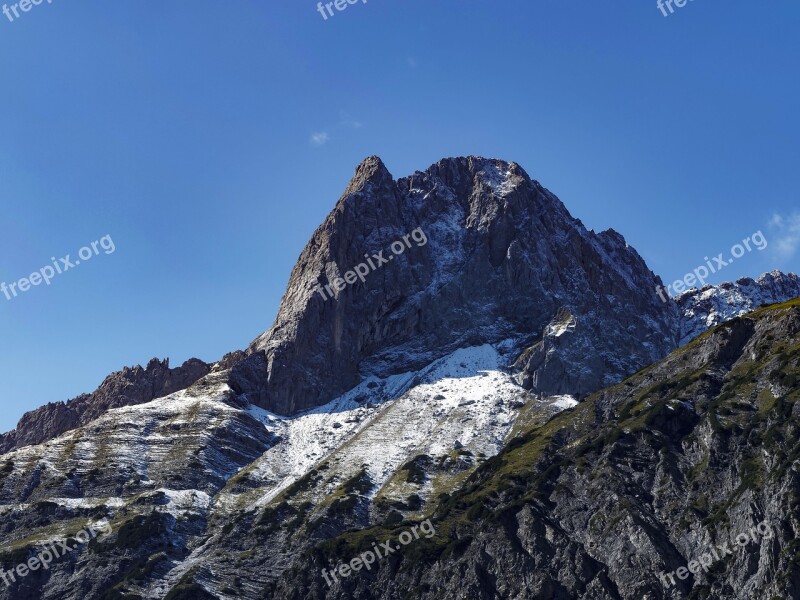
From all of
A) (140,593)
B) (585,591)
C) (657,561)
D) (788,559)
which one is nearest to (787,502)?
(788,559)

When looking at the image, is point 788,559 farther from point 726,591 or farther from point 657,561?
point 657,561

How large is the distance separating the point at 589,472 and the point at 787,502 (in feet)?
171

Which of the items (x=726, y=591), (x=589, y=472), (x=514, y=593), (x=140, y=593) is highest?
(x=140, y=593)

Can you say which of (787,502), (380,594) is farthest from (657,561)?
(380,594)

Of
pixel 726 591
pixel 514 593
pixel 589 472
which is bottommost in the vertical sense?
pixel 726 591

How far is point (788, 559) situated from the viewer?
14162cm

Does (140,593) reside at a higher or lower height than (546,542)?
higher

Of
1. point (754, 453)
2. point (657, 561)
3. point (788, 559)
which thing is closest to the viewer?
point (788, 559)

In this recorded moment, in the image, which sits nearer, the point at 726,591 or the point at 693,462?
the point at 726,591

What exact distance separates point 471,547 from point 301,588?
1298 inches

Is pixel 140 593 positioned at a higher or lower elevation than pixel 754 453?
higher

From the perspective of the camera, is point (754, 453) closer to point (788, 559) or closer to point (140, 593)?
point (788, 559)

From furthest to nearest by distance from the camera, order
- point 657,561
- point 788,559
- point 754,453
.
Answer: point 754,453, point 657,561, point 788,559

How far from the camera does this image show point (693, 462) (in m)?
187
